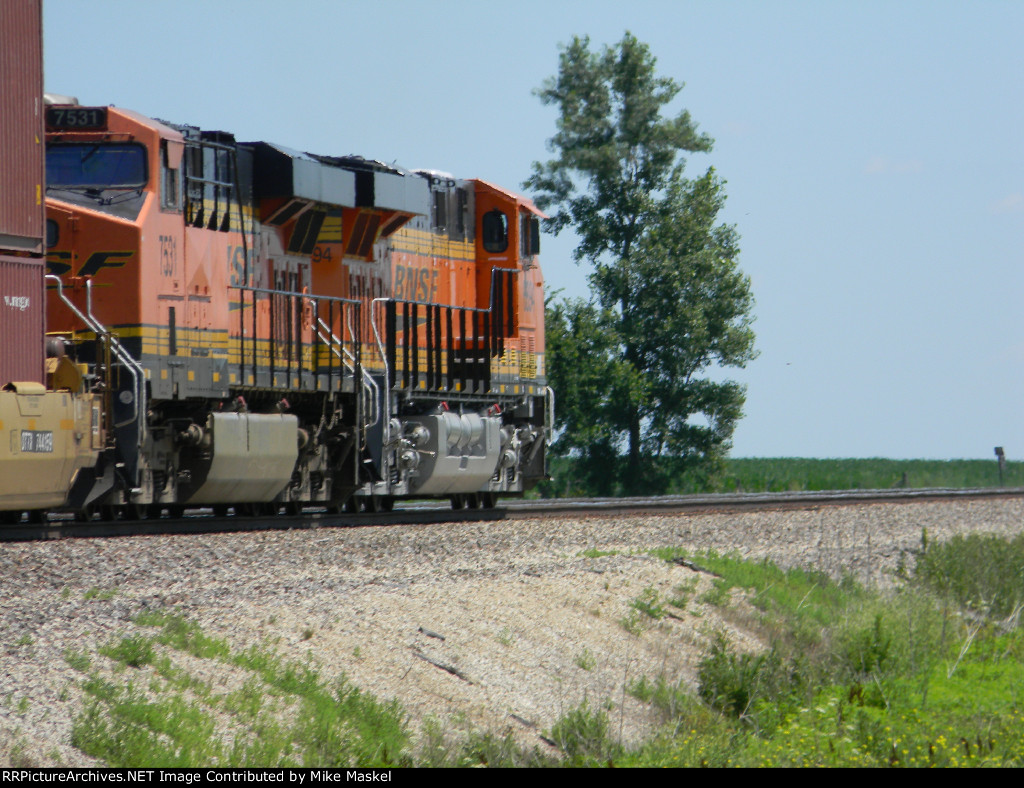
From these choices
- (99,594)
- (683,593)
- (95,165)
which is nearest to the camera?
(99,594)

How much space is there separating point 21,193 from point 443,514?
22.1 feet

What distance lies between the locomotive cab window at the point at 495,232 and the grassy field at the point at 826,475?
1430 cm

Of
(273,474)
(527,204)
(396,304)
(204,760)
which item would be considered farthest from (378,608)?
(527,204)

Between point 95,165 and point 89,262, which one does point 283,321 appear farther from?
A: point 95,165

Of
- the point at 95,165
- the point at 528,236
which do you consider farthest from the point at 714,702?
the point at 528,236

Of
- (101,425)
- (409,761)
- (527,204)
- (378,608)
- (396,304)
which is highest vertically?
(527,204)

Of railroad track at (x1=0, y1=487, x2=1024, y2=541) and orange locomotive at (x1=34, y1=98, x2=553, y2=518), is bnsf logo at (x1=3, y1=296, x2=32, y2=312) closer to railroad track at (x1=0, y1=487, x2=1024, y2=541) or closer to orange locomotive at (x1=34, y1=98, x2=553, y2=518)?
orange locomotive at (x1=34, y1=98, x2=553, y2=518)

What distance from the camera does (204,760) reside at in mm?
6355

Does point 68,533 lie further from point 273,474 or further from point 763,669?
point 763,669

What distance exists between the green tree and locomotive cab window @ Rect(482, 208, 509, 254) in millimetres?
14543

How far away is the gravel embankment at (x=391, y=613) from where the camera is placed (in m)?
7.46

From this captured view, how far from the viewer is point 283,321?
1571 centimetres

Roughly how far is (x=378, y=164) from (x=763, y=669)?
9490 mm

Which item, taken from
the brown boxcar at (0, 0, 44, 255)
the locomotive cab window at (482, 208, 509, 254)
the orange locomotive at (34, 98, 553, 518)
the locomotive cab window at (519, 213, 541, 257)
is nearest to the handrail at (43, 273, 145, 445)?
the orange locomotive at (34, 98, 553, 518)
